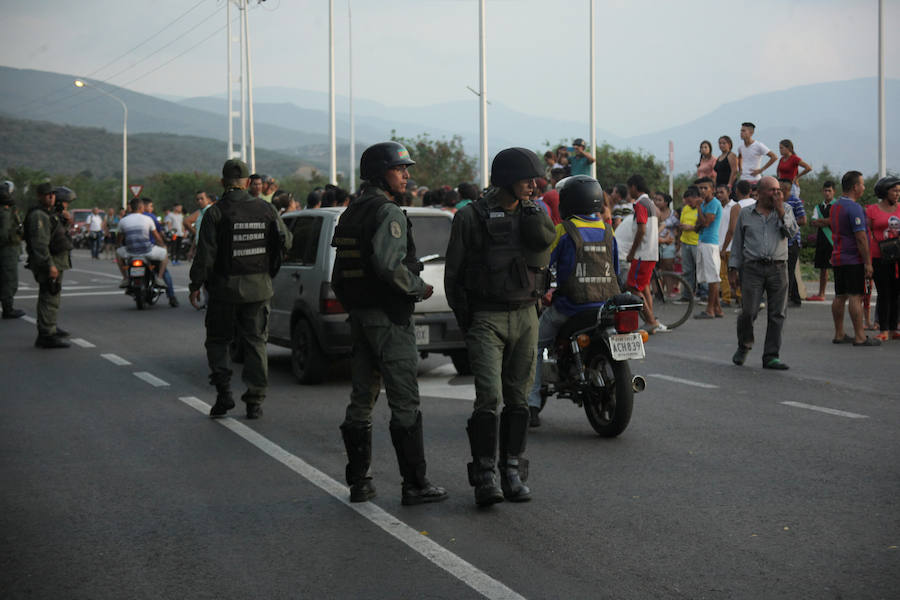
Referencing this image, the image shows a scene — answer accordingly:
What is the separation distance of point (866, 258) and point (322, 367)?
628cm

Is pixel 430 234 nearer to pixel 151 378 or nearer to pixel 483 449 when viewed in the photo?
pixel 151 378

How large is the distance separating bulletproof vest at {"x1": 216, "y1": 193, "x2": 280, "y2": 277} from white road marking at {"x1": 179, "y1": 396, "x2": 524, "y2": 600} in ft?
4.47

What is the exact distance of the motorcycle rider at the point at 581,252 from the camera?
7812 millimetres

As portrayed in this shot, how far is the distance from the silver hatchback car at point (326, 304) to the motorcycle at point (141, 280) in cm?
944

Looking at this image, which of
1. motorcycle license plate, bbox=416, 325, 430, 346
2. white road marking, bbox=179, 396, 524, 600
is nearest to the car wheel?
motorcycle license plate, bbox=416, 325, 430, 346

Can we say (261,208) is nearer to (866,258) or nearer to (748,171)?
(866,258)

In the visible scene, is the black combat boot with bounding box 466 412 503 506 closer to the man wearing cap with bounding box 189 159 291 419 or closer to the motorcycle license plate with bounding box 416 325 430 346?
the man wearing cap with bounding box 189 159 291 419

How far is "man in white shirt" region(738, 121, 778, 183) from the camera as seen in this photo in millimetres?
19531

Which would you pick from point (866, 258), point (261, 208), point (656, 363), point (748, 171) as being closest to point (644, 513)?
point (261, 208)

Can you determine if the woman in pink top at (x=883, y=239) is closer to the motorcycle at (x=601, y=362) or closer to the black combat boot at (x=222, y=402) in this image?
the motorcycle at (x=601, y=362)

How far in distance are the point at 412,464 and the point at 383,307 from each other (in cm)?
89

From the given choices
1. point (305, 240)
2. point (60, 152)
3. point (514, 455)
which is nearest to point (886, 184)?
point (305, 240)

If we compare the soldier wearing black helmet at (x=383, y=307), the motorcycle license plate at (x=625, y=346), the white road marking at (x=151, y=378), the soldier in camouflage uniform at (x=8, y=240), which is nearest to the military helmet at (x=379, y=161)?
the soldier wearing black helmet at (x=383, y=307)

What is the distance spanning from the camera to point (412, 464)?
19.9 feet
